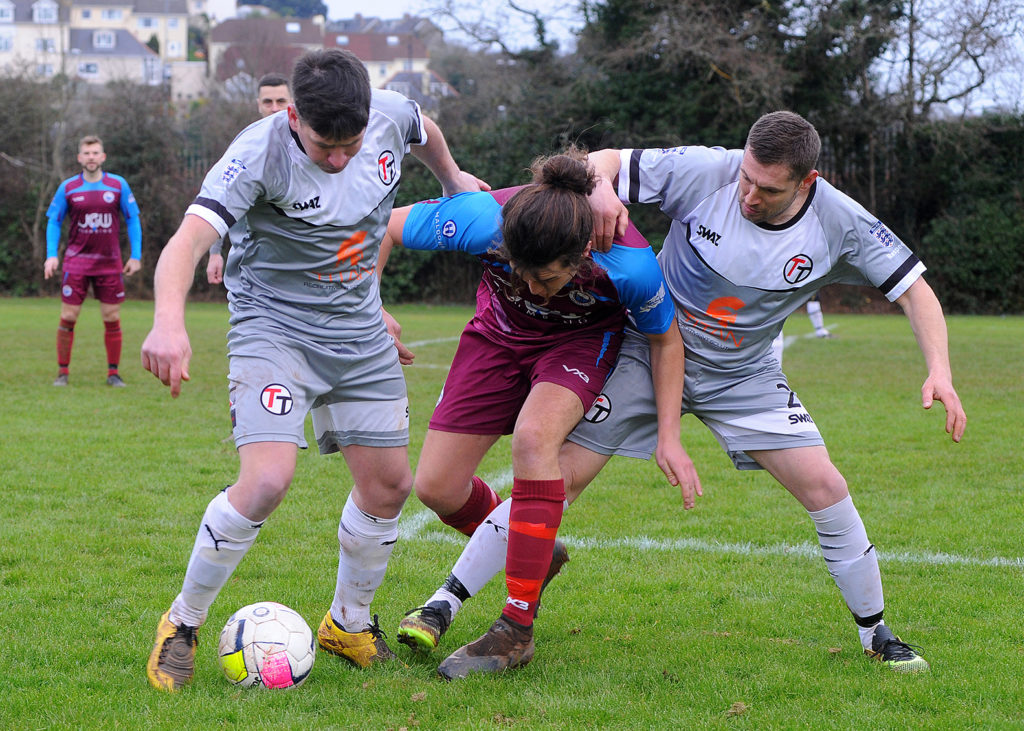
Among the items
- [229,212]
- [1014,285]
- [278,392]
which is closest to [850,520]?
[278,392]

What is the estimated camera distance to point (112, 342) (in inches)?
385

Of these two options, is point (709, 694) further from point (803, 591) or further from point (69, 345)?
point (69, 345)

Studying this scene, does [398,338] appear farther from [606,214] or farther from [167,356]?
[167,356]

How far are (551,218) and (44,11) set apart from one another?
89.5m

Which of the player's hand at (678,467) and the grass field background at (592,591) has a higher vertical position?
the player's hand at (678,467)

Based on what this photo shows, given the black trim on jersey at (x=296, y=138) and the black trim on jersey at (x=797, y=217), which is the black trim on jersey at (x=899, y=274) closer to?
the black trim on jersey at (x=797, y=217)

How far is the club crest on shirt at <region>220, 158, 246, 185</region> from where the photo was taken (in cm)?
293

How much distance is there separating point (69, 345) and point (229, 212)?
299 inches

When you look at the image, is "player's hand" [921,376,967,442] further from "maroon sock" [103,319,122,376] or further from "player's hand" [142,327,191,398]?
"maroon sock" [103,319,122,376]

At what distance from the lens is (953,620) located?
378 centimetres

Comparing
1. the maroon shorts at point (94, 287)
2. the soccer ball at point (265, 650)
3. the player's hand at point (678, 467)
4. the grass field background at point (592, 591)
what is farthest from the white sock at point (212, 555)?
the maroon shorts at point (94, 287)

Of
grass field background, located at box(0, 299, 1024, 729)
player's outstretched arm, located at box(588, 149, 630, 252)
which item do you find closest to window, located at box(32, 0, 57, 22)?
grass field background, located at box(0, 299, 1024, 729)

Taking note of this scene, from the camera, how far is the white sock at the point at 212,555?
9.96ft

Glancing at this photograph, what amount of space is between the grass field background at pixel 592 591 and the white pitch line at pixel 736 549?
0.02 m
